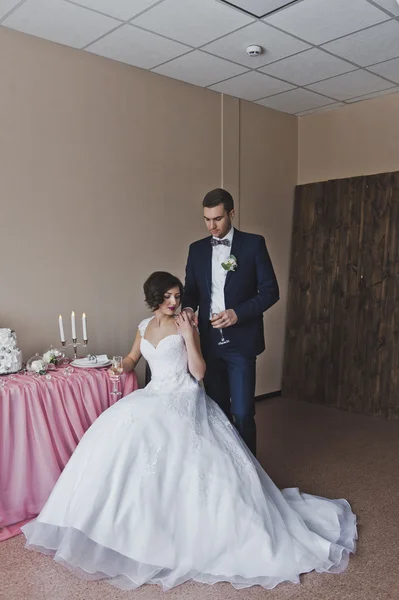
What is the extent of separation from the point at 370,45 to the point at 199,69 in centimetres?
129

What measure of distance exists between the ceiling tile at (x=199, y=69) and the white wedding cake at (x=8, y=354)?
240 centimetres

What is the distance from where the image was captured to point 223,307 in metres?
3.41

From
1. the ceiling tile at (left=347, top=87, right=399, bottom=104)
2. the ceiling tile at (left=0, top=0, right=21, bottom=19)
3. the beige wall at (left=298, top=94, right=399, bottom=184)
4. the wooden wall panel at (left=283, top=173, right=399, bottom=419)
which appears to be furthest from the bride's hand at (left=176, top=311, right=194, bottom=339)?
the ceiling tile at (left=347, top=87, right=399, bottom=104)

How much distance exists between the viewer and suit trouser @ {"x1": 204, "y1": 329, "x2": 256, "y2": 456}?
3344 mm

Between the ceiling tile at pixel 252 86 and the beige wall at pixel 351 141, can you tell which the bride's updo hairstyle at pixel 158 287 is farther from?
the beige wall at pixel 351 141

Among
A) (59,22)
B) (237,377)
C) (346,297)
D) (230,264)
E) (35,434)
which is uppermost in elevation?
(59,22)

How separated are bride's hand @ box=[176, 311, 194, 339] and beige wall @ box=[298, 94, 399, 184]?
3088 millimetres

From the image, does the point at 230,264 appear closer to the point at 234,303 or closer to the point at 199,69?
the point at 234,303

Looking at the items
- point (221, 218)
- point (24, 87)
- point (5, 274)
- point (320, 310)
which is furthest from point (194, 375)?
point (320, 310)

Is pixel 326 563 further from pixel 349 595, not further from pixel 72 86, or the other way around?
pixel 72 86

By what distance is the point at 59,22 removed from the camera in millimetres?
3602

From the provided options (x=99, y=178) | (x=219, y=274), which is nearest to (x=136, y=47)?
(x=99, y=178)

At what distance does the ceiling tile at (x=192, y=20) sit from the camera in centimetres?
338

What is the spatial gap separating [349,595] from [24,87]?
3.47 meters
